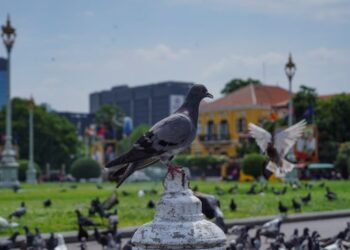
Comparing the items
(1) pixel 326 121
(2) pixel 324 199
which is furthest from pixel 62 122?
(2) pixel 324 199

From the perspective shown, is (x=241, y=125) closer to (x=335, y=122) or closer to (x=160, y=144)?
(x=335, y=122)

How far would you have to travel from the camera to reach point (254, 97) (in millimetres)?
74250

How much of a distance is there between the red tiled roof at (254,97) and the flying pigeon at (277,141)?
196ft

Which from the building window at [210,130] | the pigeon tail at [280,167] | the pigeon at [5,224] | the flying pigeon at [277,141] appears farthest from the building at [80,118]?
the flying pigeon at [277,141]

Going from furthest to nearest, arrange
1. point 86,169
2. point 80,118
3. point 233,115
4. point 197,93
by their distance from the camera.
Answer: point 80,118 → point 233,115 → point 86,169 → point 197,93

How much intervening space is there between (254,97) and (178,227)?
2770 inches

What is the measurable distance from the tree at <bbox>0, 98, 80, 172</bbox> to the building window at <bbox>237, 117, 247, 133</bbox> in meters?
17.6

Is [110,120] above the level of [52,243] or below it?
above

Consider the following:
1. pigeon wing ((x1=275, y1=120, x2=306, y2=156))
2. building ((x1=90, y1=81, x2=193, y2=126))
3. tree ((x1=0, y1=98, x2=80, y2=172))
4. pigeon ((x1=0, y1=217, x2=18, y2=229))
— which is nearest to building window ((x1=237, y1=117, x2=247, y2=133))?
tree ((x1=0, y1=98, x2=80, y2=172))

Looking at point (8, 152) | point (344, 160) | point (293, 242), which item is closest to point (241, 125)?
point (344, 160)

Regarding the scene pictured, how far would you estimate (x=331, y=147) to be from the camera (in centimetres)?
6134

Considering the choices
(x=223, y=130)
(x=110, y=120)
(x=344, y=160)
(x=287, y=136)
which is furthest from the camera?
(x=110, y=120)

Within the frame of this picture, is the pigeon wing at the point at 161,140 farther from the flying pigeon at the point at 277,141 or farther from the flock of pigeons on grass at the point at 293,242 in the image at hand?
the flying pigeon at the point at 277,141

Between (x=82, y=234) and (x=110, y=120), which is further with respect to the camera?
(x=110, y=120)
